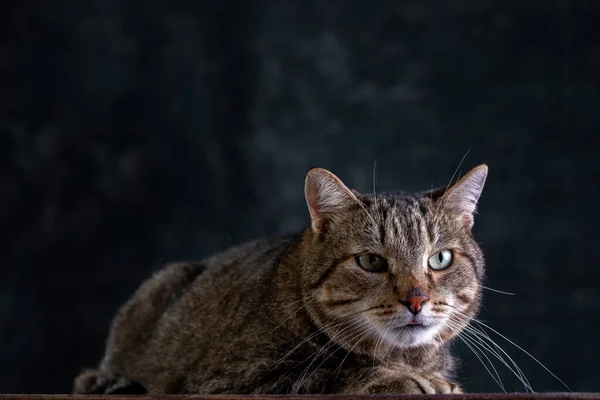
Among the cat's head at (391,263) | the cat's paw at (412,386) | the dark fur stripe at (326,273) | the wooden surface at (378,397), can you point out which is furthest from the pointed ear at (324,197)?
the wooden surface at (378,397)

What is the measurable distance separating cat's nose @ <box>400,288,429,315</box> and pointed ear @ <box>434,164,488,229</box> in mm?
381

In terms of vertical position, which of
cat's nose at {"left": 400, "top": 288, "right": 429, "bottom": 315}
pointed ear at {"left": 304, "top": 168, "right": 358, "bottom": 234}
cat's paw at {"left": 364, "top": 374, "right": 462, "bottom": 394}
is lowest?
cat's paw at {"left": 364, "top": 374, "right": 462, "bottom": 394}

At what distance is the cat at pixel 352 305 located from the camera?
2.40 metres

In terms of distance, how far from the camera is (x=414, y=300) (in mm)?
2346

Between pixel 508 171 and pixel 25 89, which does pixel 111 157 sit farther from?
pixel 508 171

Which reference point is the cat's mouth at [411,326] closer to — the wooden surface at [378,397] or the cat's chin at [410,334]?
the cat's chin at [410,334]

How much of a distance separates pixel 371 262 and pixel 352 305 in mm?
134

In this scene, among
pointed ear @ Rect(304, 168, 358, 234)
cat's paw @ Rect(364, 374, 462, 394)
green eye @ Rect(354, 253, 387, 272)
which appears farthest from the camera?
pointed ear @ Rect(304, 168, 358, 234)

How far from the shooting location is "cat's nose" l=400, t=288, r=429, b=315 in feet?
7.70

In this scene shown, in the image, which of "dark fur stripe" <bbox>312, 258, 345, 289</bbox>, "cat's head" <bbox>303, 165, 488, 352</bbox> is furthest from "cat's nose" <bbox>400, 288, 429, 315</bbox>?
"dark fur stripe" <bbox>312, 258, 345, 289</bbox>

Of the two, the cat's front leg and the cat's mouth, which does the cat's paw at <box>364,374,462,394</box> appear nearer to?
the cat's front leg

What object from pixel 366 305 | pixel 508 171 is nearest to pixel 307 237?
pixel 366 305

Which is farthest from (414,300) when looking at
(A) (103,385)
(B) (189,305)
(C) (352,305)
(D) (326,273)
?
(A) (103,385)

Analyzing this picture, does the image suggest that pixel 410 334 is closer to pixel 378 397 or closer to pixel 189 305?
pixel 378 397
